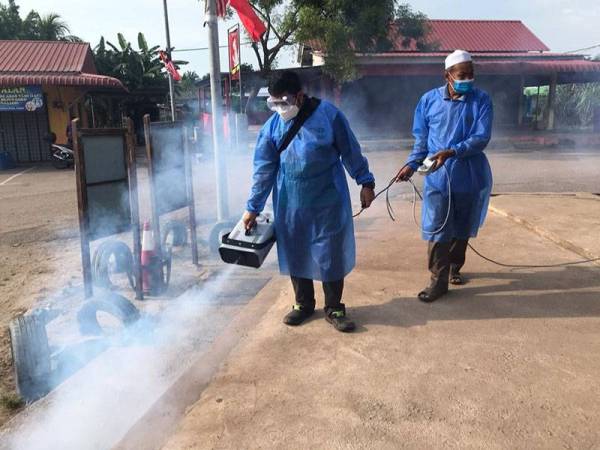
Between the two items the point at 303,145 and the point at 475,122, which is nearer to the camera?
the point at 303,145

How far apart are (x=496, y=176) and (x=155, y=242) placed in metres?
8.96

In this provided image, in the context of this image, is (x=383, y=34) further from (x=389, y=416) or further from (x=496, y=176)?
(x=389, y=416)

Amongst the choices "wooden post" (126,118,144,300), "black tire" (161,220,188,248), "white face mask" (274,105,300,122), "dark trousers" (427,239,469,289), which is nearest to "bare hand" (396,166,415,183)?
"dark trousers" (427,239,469,289)

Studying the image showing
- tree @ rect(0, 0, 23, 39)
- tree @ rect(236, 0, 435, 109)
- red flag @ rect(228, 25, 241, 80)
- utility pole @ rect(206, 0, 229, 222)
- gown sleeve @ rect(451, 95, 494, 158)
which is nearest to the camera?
gown sleeve @ rect(451, 95, 494, 158)

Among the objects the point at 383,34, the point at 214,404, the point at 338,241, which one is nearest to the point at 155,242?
the point at 338,241

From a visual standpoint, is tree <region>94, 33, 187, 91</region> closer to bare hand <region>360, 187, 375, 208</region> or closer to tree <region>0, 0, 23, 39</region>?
tree <region>0, 0, 23, 39</region>

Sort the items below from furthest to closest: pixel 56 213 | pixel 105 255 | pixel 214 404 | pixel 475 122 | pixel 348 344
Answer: pixel 56 213 → pixel 105 255 → pixel 475 122 → pixel 348 344 → pixel 214 404

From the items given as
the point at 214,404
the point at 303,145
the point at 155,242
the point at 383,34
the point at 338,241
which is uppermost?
the point at 383,34

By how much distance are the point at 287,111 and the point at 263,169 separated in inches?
16.0

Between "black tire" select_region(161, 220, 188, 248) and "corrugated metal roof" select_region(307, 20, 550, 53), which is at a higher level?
"corrugated metal roof" select_region(307, 20, 550, 53)

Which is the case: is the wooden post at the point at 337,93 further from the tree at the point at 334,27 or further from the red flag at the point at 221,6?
the red flag at the point at 221,6

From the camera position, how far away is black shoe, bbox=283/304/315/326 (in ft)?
11.5

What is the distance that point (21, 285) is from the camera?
16.5 feet

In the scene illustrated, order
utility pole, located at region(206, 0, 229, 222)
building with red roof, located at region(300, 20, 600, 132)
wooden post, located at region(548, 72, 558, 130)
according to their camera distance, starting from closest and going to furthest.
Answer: utility pole, located at region(206, 0, 229, 222)
building with red roof, located at region(300, 20, 600, 132)
wooden post, located at region(548, 72, 558, 130)
